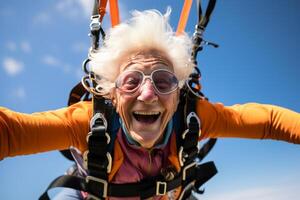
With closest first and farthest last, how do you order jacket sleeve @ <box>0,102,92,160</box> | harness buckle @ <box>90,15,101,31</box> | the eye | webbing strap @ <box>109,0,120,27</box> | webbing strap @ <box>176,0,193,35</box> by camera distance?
1. jacket sleeve @ <box>0,102,92,160</box>
2. the eye
3. harness buckle @ <box>90,15,101,31</box>
4. webbing strap @ <box>109,0,120,27</box>
5. webbing strap @ <box>176,0,193,35</box>

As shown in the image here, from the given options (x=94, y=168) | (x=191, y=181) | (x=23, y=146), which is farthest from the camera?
(x=191, y=181)

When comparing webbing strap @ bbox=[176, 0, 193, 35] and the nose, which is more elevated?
webbing strap @ bbox=[176, 0, 193, 35]

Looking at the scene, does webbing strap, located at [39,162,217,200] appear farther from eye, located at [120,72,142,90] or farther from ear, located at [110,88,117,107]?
eye, located at [120,72,142,90]

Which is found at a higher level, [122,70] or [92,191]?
[122,70]

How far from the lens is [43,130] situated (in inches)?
91.7

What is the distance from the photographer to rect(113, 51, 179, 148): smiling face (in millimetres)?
2646

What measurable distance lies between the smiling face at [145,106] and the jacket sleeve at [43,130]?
34 centimetres

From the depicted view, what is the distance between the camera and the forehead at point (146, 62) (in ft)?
9.09

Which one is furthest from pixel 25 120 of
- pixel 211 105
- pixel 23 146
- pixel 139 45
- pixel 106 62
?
pixel 211 105

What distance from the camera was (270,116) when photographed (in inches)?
114

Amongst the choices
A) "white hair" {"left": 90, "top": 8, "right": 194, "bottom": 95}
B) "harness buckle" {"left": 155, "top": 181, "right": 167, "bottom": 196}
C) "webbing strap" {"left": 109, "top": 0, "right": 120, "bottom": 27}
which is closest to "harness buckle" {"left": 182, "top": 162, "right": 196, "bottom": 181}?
"harness buckle" {"left": 155, "top": 181, "right": 167, "bottom": 196}

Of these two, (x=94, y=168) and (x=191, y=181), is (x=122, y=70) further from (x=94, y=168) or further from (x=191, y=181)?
(x=191, y=181)

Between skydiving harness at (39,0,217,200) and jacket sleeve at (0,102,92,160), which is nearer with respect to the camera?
A: jacket sleeve at (0,102,92,160)

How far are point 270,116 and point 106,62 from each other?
1556 mm
